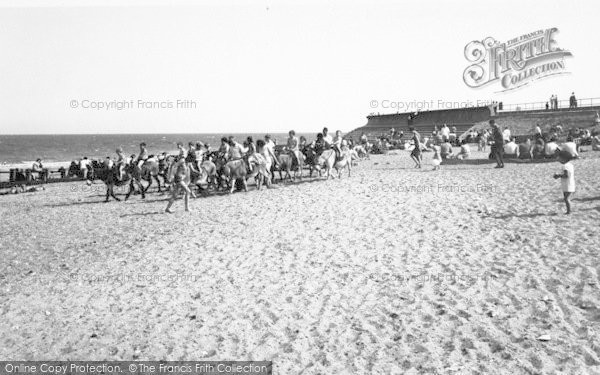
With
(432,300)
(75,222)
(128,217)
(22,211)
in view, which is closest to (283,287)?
(432,300)

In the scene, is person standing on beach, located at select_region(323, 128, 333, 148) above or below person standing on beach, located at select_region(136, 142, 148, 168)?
above

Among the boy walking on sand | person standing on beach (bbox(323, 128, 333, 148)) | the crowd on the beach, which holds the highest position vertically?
person standing on beach (bbox(323, 128, 333, 148))

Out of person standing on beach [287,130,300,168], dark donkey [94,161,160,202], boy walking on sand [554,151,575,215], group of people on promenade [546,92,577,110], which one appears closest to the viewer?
boy walking on sand [554,151,575,215]

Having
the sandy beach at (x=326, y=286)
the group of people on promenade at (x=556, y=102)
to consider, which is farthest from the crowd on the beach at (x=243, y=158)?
the group of people on promenade at (x=556, y=102)

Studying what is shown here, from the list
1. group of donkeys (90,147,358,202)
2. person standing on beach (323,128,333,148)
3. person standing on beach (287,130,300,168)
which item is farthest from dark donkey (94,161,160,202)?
person standing on beach (323,128,333,148)

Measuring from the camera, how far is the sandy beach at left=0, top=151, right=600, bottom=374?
497 centimetres

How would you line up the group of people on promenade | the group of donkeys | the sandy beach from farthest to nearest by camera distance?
the group of people on promenade < the group of donkeys < the sandy beach

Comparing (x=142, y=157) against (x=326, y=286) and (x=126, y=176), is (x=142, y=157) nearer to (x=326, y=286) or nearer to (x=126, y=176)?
(x=126, y=176)

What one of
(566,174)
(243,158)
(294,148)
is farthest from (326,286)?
(294,148)

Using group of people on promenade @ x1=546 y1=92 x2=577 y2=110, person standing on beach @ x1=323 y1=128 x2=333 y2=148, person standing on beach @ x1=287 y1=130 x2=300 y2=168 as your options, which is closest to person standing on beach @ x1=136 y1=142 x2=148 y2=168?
person standing on beach @ x1=287 y1=130 x2=300 y2=168

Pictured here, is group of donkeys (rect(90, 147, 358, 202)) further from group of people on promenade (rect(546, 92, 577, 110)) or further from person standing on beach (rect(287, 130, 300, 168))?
group of people on promenade (rect(546, 92, 577, 110))

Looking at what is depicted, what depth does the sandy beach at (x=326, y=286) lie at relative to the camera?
497 centimetres

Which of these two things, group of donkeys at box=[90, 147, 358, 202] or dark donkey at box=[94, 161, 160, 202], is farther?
dark donkey at box=[94, 161, 160, 202]

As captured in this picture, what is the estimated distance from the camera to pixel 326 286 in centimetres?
662
